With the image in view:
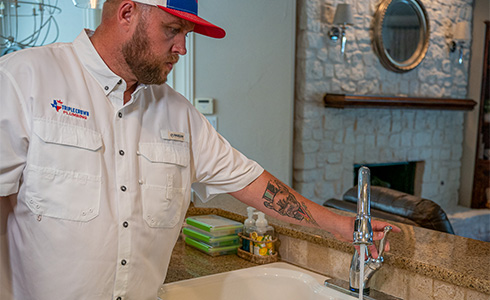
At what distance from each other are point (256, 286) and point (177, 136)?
0.58 m

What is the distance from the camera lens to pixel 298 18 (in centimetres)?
464

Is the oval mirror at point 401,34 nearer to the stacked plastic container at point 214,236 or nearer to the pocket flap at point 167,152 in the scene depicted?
the stacked plastic container at point 214,236

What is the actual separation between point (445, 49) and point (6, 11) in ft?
15.0

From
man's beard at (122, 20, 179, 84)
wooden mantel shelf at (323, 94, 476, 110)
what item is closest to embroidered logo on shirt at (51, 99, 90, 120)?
man's beard at (122, 20, 179, 84)

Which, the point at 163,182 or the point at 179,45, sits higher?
the point at 179,45

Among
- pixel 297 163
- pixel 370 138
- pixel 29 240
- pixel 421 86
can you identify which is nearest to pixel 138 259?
pixel 29 240

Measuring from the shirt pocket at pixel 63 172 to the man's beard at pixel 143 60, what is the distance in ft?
0.61

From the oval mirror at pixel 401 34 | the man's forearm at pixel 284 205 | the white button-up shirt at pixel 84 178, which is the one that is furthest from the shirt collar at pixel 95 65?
the oval mirror at pixel 401 34

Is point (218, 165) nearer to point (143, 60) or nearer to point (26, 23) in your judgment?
point (143, 60)

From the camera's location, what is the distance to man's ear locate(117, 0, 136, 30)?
1.24m

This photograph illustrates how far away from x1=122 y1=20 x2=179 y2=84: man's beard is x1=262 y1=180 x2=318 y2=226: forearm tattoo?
0.46m

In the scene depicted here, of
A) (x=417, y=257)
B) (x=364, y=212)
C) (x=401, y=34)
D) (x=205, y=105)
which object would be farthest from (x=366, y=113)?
(x=364, y=212)

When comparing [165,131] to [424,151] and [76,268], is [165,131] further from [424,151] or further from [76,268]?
[424,151]

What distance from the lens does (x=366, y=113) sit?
17.2 feet
